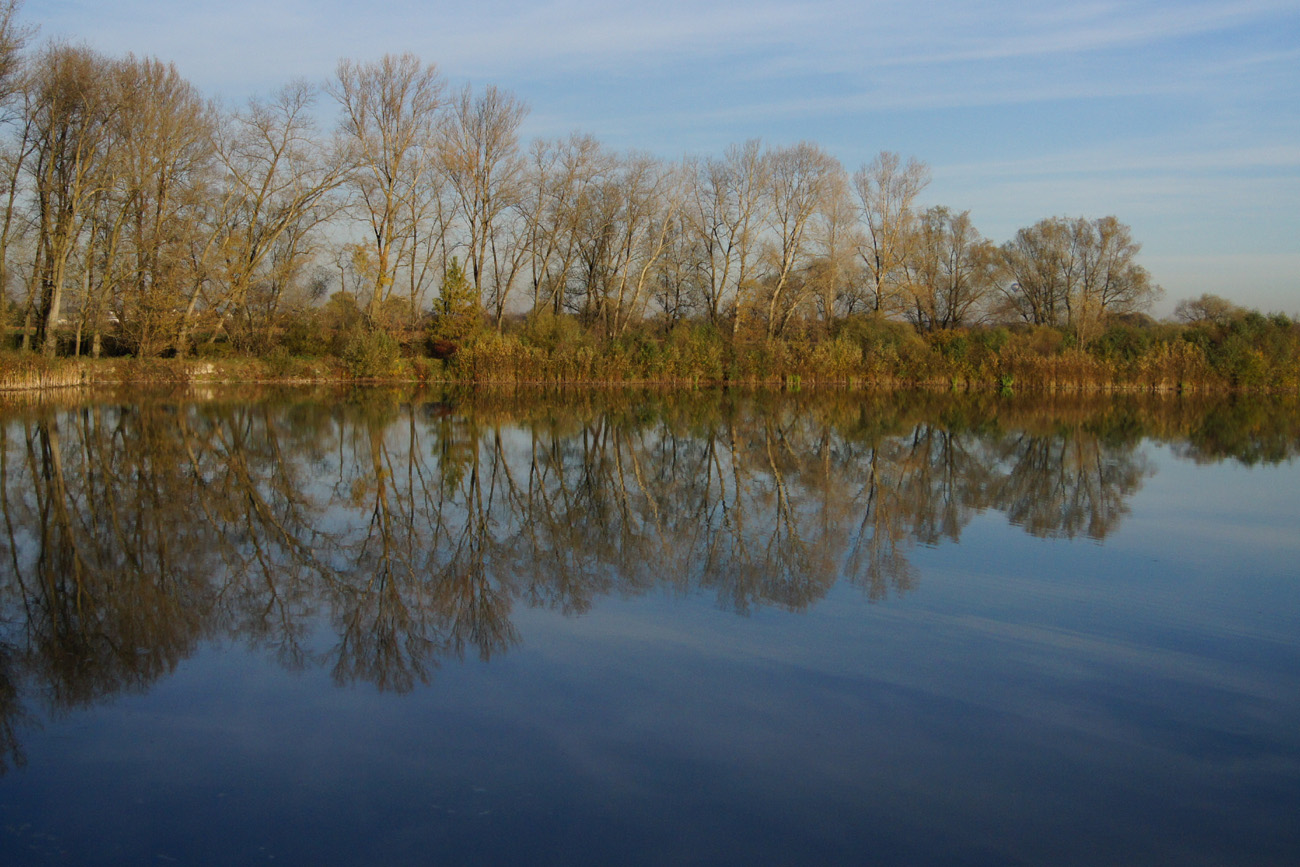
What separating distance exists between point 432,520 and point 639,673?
3.44 m

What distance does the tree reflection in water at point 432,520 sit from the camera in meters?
4.36

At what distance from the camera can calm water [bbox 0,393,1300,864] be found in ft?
9.04

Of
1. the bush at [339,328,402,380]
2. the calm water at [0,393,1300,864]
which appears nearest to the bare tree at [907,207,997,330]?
the bush at [339,328,402,380]

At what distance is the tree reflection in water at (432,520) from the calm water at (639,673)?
0.04 m

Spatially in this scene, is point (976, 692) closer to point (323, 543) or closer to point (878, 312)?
point (323, 543)

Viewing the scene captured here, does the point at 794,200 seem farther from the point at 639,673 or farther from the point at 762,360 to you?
Answer: the point at 639,673

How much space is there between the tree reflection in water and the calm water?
0.04 metres

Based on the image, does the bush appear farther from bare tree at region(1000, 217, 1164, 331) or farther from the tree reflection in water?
bare tree at region(1000, 217, 1164, 331)

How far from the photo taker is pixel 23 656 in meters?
3.96

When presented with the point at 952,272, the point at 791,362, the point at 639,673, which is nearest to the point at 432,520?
the point at 639,673

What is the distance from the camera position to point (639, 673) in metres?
3.92

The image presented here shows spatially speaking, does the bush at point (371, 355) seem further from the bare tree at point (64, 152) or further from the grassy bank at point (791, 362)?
the bare tree at point (64, 152)

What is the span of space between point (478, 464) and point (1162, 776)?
7.89 m

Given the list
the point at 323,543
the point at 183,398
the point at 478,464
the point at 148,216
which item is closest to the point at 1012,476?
the point at 478,464
